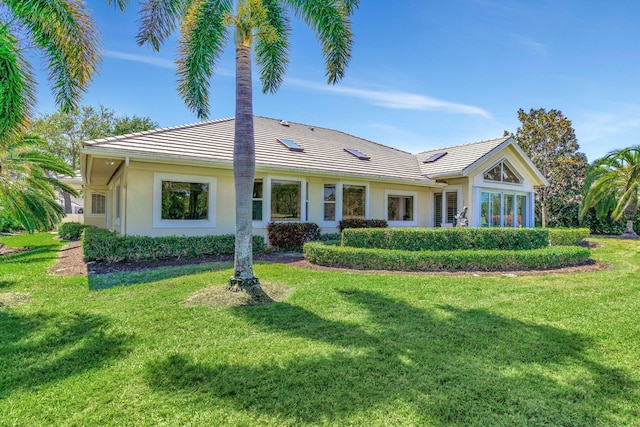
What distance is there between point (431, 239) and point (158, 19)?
9.30 meters

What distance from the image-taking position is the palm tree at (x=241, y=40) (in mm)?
6652

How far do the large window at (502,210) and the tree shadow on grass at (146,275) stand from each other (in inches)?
557

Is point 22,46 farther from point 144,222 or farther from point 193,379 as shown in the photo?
point 193,379

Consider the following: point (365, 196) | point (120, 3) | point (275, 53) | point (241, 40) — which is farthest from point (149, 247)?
point (365, 196)

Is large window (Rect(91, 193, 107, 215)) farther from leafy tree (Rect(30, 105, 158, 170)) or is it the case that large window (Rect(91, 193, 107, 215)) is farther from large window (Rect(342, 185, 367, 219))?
large window (Rect(342, 185, 367, 219))

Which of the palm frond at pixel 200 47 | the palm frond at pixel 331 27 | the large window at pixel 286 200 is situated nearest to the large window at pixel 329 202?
the large window at pixel 286 200

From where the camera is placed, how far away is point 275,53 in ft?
28.9

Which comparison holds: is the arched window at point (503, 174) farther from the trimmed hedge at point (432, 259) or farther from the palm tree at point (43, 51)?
the palm tree at point (43, 51)

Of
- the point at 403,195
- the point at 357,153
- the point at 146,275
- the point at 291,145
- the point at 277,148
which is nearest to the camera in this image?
the point at 146,275

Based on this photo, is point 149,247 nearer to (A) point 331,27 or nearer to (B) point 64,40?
(B) point 64,40

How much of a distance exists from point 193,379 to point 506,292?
638 centimetres

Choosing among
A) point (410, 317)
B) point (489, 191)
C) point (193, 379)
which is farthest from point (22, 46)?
point (489, 191)

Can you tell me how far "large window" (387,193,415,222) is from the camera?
1734cm

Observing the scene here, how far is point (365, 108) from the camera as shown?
57.6ft
